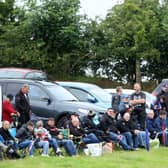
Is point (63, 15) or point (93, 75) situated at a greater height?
point (63, 15)

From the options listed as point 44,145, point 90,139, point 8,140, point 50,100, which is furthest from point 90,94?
point 8,140

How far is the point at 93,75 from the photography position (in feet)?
126

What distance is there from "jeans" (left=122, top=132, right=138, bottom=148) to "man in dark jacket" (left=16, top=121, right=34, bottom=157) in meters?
3.07

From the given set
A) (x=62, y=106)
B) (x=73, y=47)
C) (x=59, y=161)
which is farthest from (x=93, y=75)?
(x=59, y=161)

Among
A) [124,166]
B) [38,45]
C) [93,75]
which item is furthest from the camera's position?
[93,75]

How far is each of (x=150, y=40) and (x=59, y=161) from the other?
2360 cm

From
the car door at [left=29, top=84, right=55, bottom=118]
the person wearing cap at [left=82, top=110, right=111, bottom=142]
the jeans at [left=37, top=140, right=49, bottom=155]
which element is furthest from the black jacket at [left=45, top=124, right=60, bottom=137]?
the car door at [left=29, top=84, right=55, bottom=118]

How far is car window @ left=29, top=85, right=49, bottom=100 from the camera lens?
1922cm

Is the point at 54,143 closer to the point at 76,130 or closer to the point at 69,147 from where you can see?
the point at 69,147

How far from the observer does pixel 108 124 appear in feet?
55.2

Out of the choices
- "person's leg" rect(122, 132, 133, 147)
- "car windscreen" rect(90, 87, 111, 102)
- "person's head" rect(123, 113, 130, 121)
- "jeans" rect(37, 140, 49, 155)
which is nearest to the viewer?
"jeans" rect(37, 140, 49, 155)

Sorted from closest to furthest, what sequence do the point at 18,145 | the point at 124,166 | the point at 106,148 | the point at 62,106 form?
the point at 124,166
the point at 18,145
the point at 106,148
the point at 62,106

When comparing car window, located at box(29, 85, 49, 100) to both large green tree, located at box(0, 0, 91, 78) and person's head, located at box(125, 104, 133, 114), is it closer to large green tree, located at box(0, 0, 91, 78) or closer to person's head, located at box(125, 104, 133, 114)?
person's head, located at box(125, 104, 133, 114)

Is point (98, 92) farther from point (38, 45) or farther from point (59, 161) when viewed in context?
point (38, 45)
